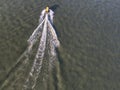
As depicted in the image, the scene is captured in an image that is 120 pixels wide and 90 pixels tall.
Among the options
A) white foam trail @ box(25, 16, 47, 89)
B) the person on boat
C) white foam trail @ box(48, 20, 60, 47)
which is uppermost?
the person on boat

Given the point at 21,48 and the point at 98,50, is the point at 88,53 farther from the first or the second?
the point at 21,48

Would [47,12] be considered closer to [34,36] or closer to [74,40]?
[34,36]

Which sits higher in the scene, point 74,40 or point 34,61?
point 74,40

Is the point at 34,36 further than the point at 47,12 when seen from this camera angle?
No

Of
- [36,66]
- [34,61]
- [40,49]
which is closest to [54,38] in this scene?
[40,49]

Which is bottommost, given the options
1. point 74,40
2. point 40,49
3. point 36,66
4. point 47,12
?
A: point 36,66

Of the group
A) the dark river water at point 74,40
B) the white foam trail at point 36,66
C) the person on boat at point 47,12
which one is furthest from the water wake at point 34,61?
the person on boat at point 47,12

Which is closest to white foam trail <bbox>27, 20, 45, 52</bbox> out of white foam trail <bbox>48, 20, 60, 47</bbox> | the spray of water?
the spray of water

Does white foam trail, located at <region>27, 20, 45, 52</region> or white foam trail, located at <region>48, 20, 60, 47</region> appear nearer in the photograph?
white foam trail, located at <region>27, 20, 45, 52</region>

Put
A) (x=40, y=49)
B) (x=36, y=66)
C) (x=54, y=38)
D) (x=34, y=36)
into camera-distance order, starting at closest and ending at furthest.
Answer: (x=36, y=66)
(x=40, y=49)
(x=34, y=36)
(x=54, y=38)

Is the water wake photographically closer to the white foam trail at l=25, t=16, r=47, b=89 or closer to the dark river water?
the white foam trail at l=25, t=16, r=47, b=89

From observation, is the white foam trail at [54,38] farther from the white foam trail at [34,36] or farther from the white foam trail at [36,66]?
the white foam trail at [34,36]
